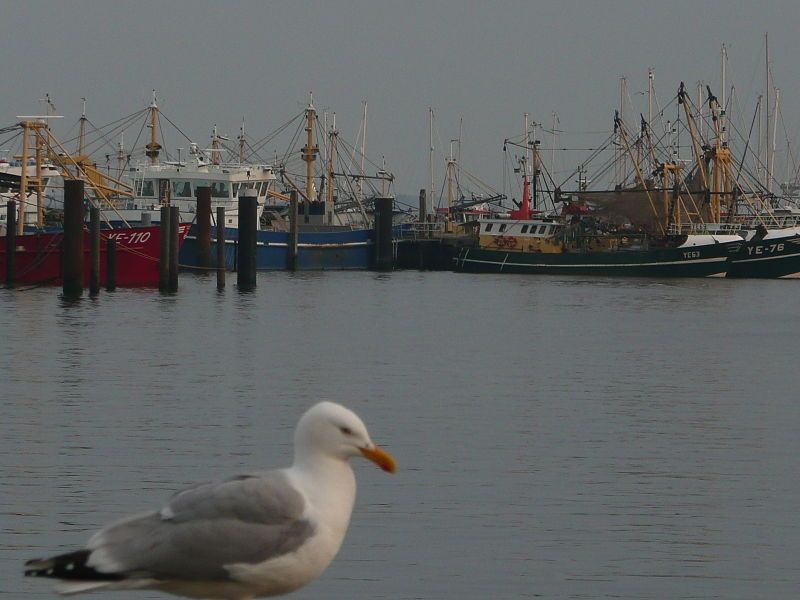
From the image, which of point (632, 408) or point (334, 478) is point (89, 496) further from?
point (632, 408)

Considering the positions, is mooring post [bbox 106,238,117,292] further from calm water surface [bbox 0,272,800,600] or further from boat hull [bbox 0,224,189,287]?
calm water surface [bbox 0,272,800,600]

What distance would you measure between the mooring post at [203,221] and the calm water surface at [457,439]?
17.6m

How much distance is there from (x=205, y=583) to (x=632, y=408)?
59.7ft

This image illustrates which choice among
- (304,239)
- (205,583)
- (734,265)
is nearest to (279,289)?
(304,239)

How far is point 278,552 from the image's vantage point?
27.8ft

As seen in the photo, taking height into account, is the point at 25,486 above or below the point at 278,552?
below

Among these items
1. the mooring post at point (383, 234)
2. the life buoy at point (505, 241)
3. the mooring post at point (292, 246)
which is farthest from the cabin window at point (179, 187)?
the life buoy at point (505, 241)

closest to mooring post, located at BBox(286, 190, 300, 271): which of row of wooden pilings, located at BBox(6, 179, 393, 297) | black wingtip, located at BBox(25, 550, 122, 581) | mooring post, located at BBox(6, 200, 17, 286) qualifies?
row of wooden pilings, located at BBox(6, 179, 393, 297)

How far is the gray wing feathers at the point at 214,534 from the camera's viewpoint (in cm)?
834

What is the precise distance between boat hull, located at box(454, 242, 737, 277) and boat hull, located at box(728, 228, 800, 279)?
75 centimetres

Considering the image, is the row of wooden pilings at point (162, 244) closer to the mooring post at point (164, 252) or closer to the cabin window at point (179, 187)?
the mooring post at point (164, 252)

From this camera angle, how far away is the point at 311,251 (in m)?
89.0

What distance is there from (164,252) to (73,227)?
7.15 m

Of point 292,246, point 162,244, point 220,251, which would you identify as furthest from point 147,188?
point 162,244
